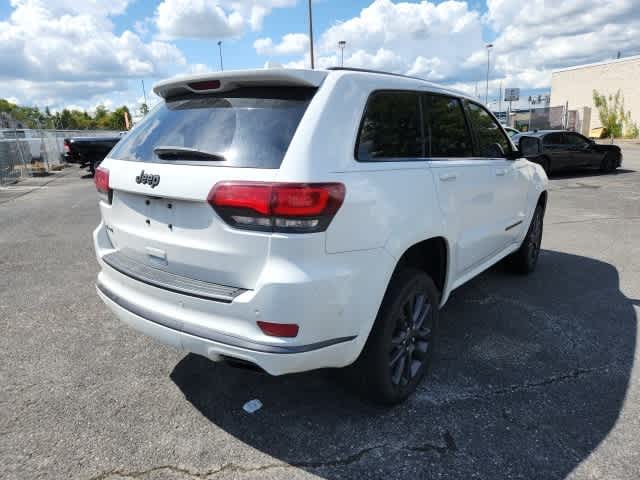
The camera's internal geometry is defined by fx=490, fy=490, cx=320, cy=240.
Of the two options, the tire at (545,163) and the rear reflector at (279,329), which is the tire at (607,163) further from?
the rear reflector at (279,329)

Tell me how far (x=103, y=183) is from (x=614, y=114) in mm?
37474

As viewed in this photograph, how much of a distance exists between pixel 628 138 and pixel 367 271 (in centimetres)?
3626

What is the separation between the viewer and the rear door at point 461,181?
3127mm

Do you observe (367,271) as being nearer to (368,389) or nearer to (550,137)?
(368,389)

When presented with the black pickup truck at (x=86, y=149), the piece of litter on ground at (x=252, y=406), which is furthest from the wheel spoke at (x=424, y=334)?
the black pickup truck at (x=86, y=149)

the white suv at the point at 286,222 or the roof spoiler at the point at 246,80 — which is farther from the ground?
the roof spoiler at the point at 246,80

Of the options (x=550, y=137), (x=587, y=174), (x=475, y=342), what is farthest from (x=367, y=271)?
(x=587, y=174)

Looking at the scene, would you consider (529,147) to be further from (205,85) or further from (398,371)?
(205,85)

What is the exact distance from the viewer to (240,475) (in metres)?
2.34

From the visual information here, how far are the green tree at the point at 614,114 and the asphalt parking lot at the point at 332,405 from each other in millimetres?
33206

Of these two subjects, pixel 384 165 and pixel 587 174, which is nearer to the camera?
pixel 384 165

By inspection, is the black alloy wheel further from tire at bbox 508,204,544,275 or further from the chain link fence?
the chain link fence

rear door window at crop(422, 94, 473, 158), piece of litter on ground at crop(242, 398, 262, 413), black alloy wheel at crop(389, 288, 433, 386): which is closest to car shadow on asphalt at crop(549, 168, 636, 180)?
rear door window at crop(422, 94, 473, 158)

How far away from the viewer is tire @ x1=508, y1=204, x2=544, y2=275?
5.08 metres
